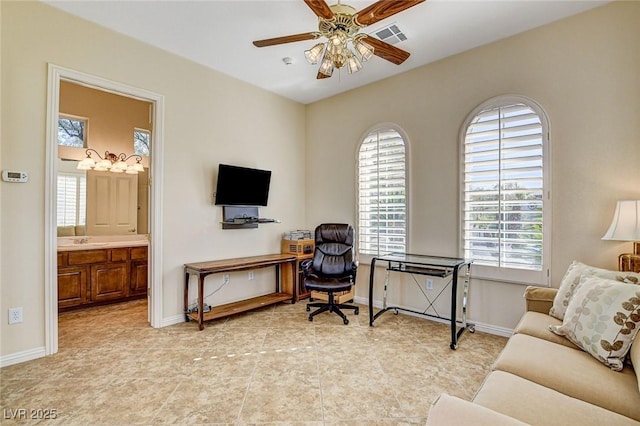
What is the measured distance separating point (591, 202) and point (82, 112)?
20.7ft

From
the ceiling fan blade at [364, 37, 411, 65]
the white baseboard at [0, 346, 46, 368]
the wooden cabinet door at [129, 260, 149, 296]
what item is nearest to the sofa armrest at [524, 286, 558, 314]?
the ceiling fan blade at [364, 37, 411, 65]

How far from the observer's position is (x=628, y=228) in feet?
7.12

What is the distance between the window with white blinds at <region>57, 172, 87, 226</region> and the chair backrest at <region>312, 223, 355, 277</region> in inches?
140

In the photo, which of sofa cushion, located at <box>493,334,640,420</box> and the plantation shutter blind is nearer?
sofa cushion, located at <box>493,334,640,420</box>

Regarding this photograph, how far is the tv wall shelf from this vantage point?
3.92 metres

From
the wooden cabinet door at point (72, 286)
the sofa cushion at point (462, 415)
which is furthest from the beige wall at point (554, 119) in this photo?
the wooden cabinet door at point (72, 286)

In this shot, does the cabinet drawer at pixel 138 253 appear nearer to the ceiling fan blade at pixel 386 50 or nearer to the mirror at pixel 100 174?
the mirror at pixel 100 174

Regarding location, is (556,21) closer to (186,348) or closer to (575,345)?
(575,345)

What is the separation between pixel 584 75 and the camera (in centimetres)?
267

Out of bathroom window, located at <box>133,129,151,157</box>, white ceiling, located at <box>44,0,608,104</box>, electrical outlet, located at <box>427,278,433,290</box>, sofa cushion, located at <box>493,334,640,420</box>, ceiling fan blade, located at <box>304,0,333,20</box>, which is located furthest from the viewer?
bathroom window, located at <box>133,129,151,157</box>

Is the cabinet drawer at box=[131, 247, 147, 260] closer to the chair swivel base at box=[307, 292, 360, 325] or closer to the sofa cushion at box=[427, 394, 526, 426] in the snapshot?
the chair swivel base at box=[307, 292, 360, 325]

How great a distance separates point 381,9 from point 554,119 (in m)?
1.97

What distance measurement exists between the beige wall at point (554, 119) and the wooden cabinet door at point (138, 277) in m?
3.18

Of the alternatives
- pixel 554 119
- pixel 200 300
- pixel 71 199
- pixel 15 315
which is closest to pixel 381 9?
pixel 554 119
